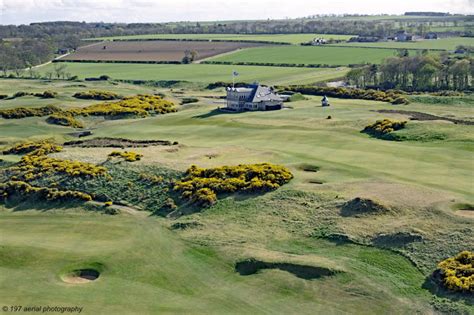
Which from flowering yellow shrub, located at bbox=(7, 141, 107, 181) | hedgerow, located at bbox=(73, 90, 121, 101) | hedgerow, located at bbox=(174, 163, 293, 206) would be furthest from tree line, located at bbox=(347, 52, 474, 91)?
flowering yellow shrub, located at bbox=(7, 141, 107, 181)

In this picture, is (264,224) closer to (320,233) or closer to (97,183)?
(320,233)

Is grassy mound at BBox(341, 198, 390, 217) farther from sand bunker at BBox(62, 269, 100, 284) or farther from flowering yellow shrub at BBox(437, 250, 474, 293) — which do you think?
sand bunker at BBox(62, 269, 100, 284)

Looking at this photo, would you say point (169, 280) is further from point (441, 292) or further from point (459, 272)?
point (459, 272)

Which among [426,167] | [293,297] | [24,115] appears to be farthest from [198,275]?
[24,115]

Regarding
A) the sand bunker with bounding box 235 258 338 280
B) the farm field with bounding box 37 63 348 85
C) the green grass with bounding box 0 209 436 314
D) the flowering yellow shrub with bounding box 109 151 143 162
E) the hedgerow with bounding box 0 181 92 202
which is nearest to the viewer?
the green grass with bounding box 0 209 436 314

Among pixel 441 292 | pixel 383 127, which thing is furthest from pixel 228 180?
pixel 383 127

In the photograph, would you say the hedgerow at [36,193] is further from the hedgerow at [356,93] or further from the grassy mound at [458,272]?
the hedgerow at [356,93]
